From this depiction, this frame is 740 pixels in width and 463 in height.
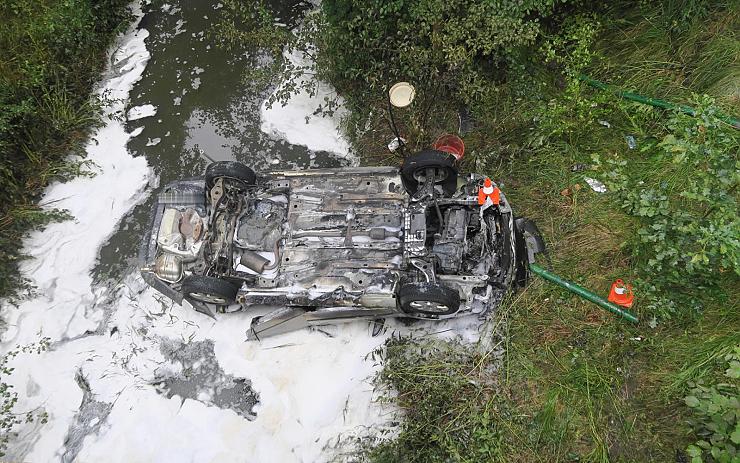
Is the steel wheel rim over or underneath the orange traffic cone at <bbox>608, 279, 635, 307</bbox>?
over

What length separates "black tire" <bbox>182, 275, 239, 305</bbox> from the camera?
4.17 meters

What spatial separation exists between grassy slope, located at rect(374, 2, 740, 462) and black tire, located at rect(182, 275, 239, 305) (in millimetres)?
1500

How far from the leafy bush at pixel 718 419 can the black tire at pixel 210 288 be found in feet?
11.2

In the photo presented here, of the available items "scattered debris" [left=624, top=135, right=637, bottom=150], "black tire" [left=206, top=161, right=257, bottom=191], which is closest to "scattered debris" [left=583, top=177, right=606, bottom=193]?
"scattered debris" [left=624, top=135, right=637, bottom=150]

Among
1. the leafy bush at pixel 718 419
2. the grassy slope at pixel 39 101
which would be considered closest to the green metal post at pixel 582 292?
the leafy bush at pixel 718 419

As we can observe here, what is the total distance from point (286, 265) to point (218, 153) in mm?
2325

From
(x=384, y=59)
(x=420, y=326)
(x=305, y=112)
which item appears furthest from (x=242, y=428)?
(x=384, y=59)

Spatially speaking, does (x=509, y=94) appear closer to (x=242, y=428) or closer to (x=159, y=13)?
(x=242, y=428)

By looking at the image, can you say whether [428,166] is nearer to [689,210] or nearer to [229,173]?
[229,173]

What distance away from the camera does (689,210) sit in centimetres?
440

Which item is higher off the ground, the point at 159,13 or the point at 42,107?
the point at 159,13

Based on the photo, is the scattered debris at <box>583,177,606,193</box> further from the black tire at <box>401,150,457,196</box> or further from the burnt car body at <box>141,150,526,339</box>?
the black tire at <box>401,150,457,196</box>

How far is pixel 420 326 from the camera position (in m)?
4.62

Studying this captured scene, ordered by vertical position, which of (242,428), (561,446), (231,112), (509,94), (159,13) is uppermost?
(159,13)
